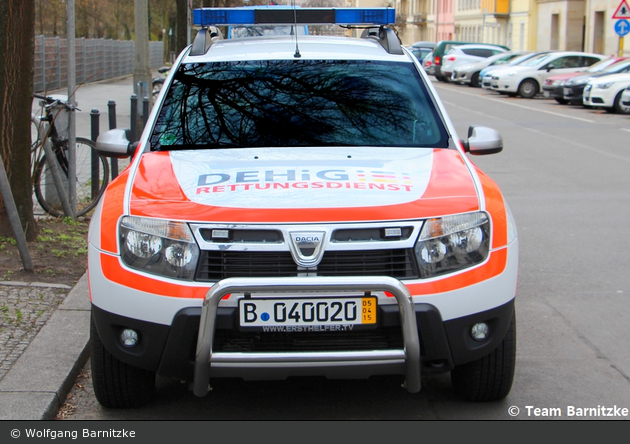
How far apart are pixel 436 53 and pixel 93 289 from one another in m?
44.6

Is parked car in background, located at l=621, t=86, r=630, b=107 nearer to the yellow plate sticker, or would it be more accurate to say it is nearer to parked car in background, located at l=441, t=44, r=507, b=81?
parked car in background, located at l=441, t=44, r=507, b=81

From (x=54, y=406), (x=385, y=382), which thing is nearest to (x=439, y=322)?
(x=385, y=382)

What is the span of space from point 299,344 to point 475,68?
38.2 metres

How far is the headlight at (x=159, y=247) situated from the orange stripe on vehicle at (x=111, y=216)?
4cm

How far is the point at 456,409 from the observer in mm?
4160

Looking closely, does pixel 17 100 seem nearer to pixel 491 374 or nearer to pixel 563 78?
pixel 491 374

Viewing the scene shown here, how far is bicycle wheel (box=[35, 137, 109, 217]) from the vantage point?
8633mm

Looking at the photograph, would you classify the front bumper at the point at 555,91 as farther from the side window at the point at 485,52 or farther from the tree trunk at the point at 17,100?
the tree trunk at the point at 17,100

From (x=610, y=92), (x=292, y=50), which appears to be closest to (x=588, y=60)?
(x=610, y=92)

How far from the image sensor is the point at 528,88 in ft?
107

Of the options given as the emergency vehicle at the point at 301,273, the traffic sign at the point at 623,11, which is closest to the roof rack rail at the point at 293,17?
the emergency vehicle at the point at 301,273

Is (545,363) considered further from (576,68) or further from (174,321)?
(576,68)

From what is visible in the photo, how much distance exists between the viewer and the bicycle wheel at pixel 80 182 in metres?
8.63

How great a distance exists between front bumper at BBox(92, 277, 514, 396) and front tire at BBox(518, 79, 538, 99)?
29924mm
